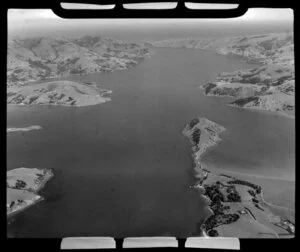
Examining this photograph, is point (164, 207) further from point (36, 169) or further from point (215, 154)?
point (36, 169)

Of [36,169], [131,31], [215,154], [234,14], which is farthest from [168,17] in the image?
[36,169]

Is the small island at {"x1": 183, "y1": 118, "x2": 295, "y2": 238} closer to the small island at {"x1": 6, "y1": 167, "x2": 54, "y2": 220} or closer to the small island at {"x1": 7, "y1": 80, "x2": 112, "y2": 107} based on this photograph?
the small island at {"x1": 7, "y1": 80, "x2": 112, "y2": 107}

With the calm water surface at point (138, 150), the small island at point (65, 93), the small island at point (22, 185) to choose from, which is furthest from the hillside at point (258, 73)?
the small island at point (22, 185)

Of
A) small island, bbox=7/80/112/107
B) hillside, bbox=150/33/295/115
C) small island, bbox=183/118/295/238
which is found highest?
hillside, bbox=150/33/295/115

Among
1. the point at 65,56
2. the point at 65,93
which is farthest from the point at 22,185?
the point at 65,56

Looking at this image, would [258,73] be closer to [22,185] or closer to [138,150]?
[138,150]

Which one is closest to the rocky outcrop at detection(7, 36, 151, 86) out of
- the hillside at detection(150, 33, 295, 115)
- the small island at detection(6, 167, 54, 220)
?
the hillside at detection(150, 33, 295, 115)
